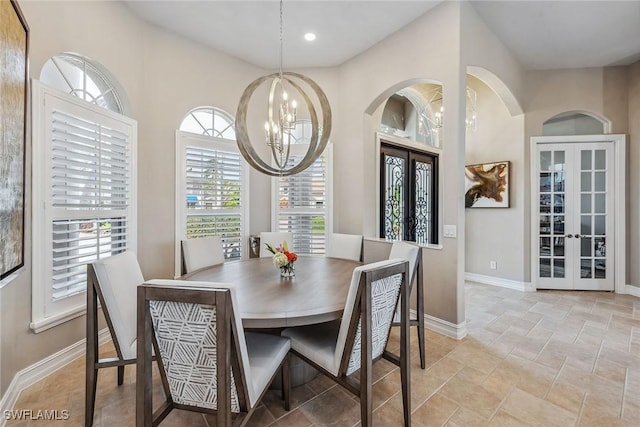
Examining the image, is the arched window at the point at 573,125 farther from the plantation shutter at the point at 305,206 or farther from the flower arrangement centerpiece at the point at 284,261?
the flower arrangement centerpiece at the point at 284,261

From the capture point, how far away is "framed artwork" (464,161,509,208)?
461 cm

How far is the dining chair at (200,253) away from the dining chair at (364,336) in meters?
1.44

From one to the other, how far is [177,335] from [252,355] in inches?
19.4

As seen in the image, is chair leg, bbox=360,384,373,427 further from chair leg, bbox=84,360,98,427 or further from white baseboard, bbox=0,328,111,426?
white baseboard, bbox=0,328,111,426

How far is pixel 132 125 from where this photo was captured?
3.09m

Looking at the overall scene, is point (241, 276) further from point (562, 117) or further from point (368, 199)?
point (562, 117)

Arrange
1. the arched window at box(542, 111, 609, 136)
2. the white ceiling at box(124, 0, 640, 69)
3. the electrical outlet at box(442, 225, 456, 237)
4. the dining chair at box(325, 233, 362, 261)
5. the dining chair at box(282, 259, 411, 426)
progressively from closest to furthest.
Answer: the dining chair at box(282, 259, 411, 426), the electrical outlet at box(442, 225, 456, 237), the white ceiling at box(124, 0, 640, 69), the dining chair at box(325, 233, 362, 261), the arched window at box(542, 111, 609, 136)

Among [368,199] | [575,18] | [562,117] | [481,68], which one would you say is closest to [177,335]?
[368,199]

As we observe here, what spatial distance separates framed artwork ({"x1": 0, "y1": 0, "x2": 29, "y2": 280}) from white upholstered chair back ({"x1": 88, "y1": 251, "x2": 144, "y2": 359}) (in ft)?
1.42

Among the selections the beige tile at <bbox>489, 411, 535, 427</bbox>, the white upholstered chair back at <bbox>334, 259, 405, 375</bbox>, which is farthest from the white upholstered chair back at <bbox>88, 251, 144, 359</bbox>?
the beige tile at <bbox>489, 411, 535, 427</bbox>

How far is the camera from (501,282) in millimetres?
4668

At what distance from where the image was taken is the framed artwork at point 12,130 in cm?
154

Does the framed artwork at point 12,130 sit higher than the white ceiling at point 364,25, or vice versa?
the white ceiling at point 364,25

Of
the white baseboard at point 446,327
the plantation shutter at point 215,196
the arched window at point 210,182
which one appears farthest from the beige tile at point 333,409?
the plantation shutter at point 215,196
